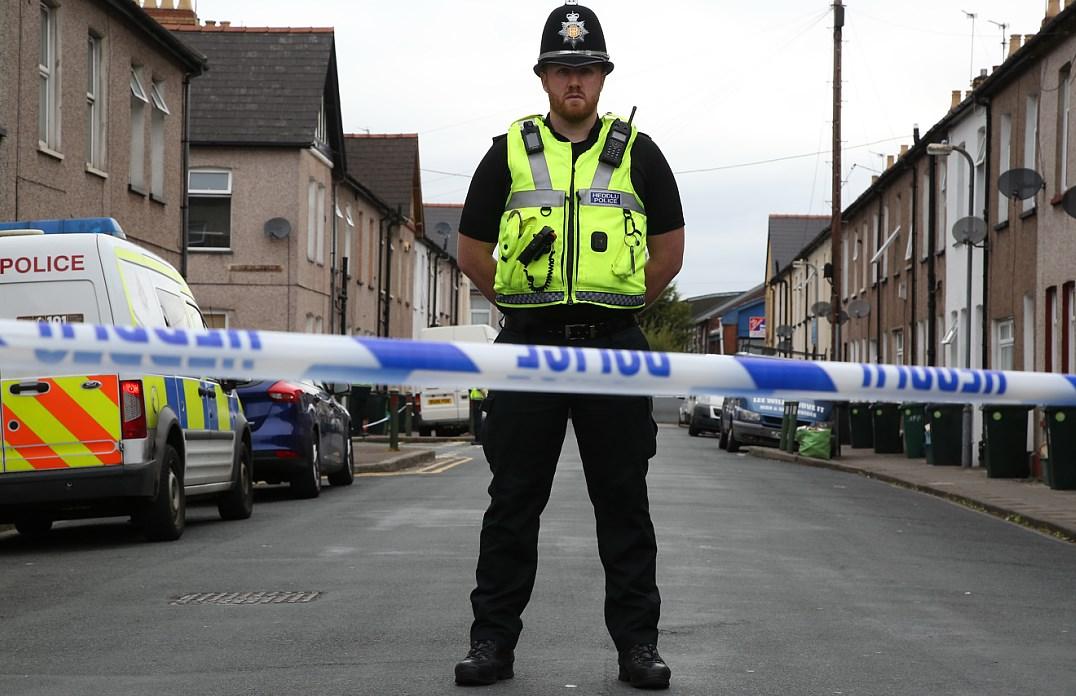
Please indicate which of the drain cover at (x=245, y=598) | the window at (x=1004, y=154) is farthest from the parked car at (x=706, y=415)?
A: the drain cover at (x=245, y=598)

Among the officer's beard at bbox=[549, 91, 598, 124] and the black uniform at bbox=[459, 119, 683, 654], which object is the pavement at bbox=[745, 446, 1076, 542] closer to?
the black uniform at bbox=[459, 119, 683, 654]

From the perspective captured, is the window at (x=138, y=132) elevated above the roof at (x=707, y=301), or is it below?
below

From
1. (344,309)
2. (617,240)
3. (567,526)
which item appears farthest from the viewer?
(344,309)

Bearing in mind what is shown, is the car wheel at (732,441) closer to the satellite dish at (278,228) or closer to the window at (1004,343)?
the window at (1004,343)

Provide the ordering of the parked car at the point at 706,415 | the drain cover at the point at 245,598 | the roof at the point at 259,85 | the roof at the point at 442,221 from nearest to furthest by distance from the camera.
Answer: the drain cover at the point at 245,598, the roof at the point at 259,85, the parked car at the point at 706,415, the roof at the point at 442,221

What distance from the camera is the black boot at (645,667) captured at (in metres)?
5.28

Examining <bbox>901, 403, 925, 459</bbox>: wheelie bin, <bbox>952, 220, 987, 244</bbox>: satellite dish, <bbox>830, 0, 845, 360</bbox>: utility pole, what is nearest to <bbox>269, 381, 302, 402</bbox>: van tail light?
<bbox>952, 220, 987, 244</bbox>: satellite dish

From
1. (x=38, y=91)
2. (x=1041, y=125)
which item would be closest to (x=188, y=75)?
(x=38, y=91)

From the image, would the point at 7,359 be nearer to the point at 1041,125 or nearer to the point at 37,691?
the point at 37,691

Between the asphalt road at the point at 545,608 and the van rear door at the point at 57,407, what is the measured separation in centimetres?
68

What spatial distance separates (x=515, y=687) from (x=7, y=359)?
8.39 ft

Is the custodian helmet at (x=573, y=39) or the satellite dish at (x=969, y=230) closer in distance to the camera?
the custodian helmet at (x=573, y=39)

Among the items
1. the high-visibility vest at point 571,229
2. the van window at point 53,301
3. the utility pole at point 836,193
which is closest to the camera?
the high-visibility vest at point 571,229

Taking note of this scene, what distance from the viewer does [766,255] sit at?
8338 centimetres
